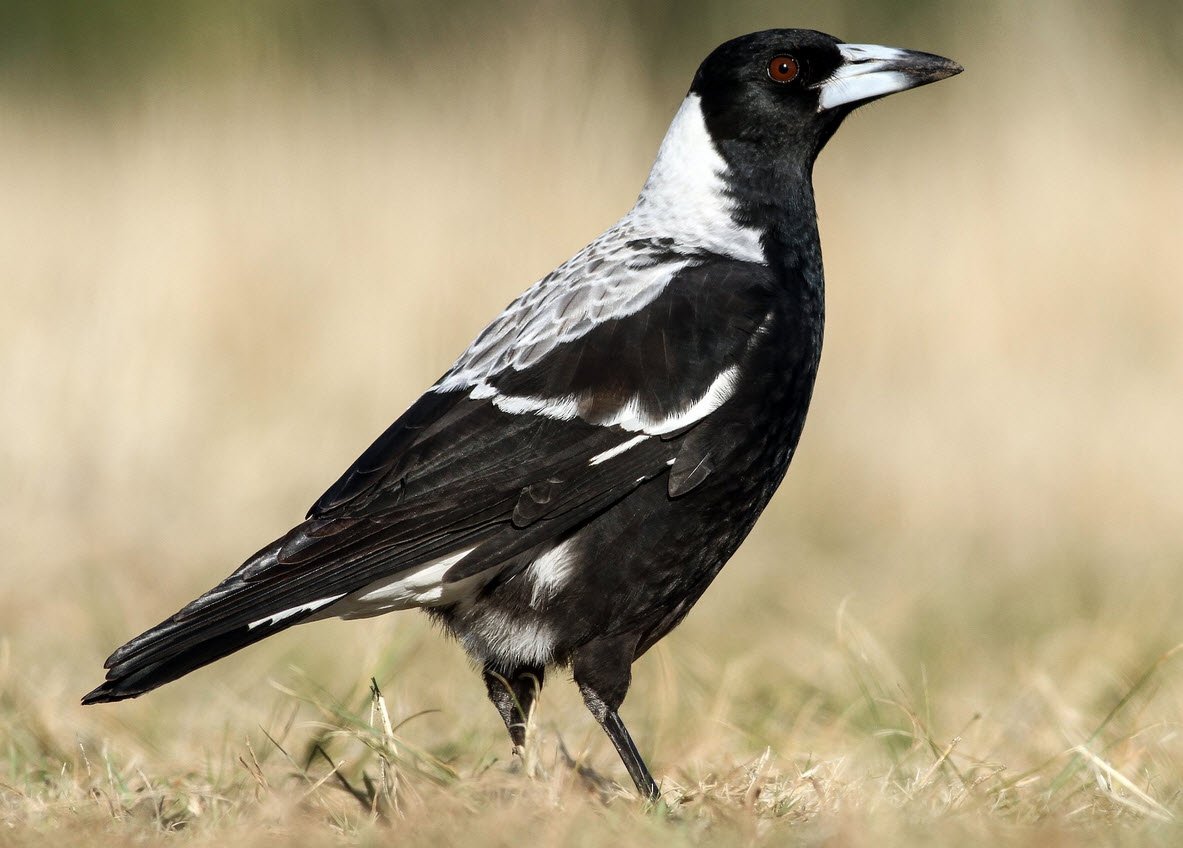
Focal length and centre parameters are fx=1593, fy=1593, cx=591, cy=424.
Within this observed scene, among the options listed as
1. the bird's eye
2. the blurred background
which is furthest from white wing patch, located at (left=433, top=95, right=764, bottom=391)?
the blurred background

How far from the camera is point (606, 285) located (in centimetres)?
328

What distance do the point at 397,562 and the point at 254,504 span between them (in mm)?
2796

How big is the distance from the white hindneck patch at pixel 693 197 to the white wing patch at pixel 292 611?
1.14m

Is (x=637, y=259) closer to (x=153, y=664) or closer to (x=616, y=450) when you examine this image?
(x=616, y=450)

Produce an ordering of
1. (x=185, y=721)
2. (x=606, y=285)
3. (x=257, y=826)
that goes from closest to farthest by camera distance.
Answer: (x=257, y=826) → (x=606, y=285) → (x=185, y=721)

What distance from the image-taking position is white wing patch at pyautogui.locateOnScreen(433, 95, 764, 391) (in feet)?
10.5

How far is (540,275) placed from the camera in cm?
629

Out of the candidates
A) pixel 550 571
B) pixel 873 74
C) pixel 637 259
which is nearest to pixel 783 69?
pixel 873 74

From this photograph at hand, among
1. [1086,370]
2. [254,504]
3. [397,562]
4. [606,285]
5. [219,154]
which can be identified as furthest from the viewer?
[219,154]

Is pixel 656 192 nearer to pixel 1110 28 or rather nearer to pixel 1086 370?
pixel 1086 370

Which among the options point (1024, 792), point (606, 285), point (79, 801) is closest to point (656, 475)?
point (606, 285)

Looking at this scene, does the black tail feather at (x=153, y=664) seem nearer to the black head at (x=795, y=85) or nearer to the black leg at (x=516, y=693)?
the black leg at (x=516, y=693)

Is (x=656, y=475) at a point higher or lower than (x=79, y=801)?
higher

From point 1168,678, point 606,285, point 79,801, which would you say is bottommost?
point 1168,678
